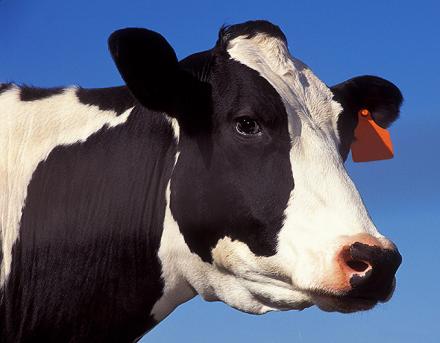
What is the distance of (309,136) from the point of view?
4.88 m

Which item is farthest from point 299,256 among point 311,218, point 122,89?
point 122,89

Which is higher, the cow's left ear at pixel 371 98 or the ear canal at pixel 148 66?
the cow's left ear at pixel 371 98

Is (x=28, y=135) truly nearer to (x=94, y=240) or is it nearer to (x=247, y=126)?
(x=94, y=240)

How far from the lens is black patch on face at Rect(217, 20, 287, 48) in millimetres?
5703

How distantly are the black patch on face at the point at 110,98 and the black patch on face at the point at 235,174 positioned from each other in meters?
0.58

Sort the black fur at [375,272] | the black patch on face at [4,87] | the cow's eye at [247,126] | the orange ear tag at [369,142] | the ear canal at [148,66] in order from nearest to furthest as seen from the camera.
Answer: the black fur at [375,272]
the cow's eye at [247,126]
the ear canal at [148,66]
the black patch on face at [4,87]
the orange ear tag at [369,142]

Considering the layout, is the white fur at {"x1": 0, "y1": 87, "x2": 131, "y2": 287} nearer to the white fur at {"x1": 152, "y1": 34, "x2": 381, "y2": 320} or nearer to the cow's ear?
the cow's ear

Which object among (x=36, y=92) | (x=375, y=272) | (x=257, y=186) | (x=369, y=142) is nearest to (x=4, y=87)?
(x=36, y=92)

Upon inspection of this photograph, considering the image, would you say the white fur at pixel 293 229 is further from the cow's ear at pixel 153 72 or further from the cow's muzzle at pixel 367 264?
the cow's ear at pixel 153 72

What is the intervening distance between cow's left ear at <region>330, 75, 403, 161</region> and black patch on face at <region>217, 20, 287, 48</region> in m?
0.58

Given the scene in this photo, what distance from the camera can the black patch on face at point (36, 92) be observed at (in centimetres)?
576

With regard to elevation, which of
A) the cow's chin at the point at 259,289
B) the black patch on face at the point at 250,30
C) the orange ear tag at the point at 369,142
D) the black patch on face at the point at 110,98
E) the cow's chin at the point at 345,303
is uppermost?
the black patch on face at the point at 250,30

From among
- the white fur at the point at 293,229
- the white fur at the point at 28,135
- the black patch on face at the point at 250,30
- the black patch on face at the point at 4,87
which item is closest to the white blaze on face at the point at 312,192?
the white fur at the point at 293,229

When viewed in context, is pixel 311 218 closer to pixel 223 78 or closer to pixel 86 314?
pixel 223 78
